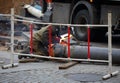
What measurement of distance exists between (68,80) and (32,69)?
187cm

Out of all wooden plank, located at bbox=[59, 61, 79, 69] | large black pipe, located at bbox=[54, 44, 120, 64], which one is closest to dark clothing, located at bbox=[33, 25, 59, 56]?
large black pipe, located at bbox=[54, 44, 120, 64]

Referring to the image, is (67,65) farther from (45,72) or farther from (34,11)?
(34,11)

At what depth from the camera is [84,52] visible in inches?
481

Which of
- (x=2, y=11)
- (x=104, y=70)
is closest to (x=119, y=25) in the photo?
(x=104, y=70)

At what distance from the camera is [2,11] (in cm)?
3111

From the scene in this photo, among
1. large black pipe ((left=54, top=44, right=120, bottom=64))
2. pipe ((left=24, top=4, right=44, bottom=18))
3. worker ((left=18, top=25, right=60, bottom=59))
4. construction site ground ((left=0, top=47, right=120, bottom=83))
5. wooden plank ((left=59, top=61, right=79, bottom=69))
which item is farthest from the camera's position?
pipe ((left=24, top=4, right=44, bottom=18))

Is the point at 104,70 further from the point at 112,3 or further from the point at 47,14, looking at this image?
the point at 47,14

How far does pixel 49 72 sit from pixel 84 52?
1.76m

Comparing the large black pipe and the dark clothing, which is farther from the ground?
the dark clothing

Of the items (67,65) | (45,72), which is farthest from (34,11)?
(45,72)

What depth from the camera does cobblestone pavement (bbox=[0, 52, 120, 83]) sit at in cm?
971

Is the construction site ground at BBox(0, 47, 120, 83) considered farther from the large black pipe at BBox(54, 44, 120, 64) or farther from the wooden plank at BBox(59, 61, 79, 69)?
the large black pipe at BBox(54, 44, 120, 64)

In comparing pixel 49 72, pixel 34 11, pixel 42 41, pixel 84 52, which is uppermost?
pixel 34 11

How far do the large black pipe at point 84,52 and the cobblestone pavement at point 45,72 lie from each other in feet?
0.76
